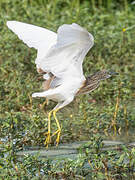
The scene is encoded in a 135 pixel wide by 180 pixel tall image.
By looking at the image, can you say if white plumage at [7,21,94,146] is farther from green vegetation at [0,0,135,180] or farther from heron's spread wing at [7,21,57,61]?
green vegetation at [0,0,135,180]

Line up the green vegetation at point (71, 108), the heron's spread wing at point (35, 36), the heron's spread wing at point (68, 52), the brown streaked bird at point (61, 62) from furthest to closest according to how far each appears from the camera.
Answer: the heron's spread wing at point (35, 36), the brown streaked bird at point (61, 62), the heron's spread wing at point (68, 52), the green vegetation at point (71, 108)

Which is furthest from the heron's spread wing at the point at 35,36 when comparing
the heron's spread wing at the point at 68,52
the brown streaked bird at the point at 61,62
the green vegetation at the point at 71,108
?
the green vegetation at the point at 71,108

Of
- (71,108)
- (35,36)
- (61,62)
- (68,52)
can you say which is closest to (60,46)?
(68,52)

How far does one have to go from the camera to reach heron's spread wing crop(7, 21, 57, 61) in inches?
206

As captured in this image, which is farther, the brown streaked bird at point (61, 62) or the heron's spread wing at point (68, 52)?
the brown streaked bird at point (61, 62)

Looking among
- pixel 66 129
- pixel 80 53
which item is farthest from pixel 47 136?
pixel 80 53

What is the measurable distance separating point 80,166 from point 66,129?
52.8 inches

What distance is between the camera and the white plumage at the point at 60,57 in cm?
482

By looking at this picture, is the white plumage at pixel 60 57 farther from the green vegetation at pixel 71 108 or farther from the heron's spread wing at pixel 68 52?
the green vegetation at pixel 71 108

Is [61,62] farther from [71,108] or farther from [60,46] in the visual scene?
[71,108]

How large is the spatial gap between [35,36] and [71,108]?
1.57 metres

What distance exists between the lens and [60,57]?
5035 millimetres

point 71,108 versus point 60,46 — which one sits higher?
point 60,46

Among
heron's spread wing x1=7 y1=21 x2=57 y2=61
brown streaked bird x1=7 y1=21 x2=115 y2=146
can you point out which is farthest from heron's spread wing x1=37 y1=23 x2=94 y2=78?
heron's spread wing x1=7 y1=21 x2=57 y2=61
